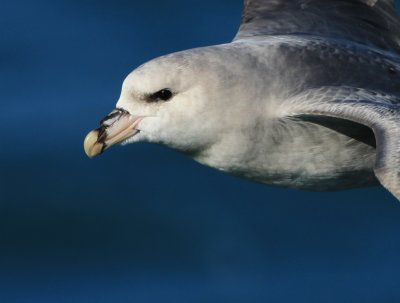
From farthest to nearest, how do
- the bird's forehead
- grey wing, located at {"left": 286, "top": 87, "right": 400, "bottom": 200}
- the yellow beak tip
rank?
the yellow beak tip, the bird's forehead, grey wing, located at {"left": 286, "top": 87, "right": 400, "bottom": 200}

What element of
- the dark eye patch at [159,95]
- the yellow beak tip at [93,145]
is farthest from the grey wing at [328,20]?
the yellow beak tip at [93,145]

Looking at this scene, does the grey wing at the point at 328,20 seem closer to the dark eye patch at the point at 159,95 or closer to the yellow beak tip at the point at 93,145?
the dark eye patch at the point at 159,95

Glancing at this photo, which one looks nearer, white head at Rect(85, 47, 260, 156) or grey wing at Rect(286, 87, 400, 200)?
grey wing at Rect(286, 87, 400, 200)

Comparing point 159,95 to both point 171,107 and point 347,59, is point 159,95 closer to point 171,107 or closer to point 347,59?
point 171,107

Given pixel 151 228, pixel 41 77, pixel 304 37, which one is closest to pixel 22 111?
pixel 41 77

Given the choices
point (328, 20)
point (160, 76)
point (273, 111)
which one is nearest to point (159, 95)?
point (160, 76)

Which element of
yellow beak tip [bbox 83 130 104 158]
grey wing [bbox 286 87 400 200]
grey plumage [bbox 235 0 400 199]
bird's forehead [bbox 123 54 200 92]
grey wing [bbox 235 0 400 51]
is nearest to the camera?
grey wing [bbox 286 87 400 200]

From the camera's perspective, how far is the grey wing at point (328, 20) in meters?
10.4

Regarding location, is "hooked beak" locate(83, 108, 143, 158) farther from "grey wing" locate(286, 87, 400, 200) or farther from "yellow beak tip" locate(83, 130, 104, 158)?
"grey wing" locate(286, 87, 400, 200)

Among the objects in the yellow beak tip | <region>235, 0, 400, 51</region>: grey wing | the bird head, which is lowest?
the yellow beak tip

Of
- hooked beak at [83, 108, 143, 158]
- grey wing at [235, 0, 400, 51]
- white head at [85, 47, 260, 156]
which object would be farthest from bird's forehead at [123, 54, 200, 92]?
grey wing at [235, 0, 400, 51]

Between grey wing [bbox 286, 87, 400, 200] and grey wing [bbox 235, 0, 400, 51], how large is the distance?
3.96 ft

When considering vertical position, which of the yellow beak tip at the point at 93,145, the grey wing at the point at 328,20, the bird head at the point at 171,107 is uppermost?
the grey wing at the point at 328,20

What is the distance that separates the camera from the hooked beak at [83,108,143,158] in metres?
8.96
